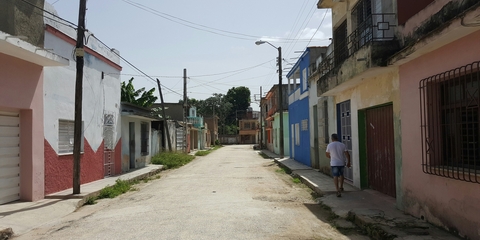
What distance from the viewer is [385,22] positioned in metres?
8.54

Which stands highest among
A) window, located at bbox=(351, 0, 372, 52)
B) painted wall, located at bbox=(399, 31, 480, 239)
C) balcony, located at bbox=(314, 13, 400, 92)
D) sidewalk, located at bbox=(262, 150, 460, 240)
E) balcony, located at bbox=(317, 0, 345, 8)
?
balcony, located at bbox=(317, 0, 345, 8)

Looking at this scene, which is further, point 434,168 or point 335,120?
point 335,120

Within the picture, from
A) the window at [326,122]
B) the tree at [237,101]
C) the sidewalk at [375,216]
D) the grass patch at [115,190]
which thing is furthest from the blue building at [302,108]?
the tree at [237,101]

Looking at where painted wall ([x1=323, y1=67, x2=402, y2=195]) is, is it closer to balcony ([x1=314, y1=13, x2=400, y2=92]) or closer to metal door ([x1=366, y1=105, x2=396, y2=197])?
metal door ([x1=366, y1=105, x2=396, y2=197])

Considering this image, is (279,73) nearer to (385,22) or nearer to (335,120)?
(335,120)

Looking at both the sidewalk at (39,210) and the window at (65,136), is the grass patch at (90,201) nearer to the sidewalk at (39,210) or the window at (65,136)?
the sidewalk at (39,210)

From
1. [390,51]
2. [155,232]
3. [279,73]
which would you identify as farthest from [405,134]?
[279,73]

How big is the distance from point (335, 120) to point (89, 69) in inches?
360

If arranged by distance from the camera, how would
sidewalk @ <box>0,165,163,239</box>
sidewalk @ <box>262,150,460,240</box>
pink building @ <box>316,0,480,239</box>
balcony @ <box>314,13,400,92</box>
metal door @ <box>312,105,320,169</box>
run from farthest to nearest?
metal door @ <box>312,105,320,169</box> → balcony @ <box>314,13,400,92</box> → sidewalk @ <box>0,165,163,239</box> → sidewalk @ <box>262,150,460,240</box> → pink building @ <box>316,0,480,239</box>

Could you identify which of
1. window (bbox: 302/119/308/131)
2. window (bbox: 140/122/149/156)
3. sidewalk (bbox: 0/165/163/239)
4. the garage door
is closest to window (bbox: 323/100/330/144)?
window (bbox: 302/119/308/131)

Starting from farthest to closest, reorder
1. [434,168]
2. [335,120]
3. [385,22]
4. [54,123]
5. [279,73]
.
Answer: [279,73]
[335,120]
[54,123]
[385,22]
[434,168]

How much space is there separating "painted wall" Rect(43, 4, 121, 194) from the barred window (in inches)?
388

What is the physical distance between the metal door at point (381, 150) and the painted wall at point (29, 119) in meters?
9.14

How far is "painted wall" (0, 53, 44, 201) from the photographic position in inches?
385
